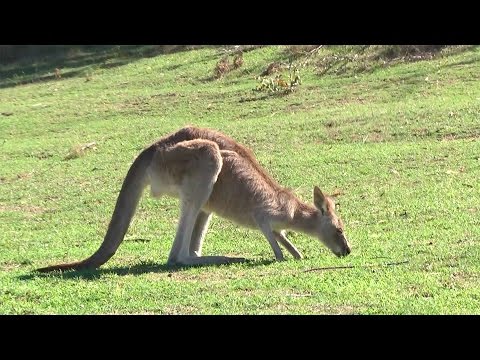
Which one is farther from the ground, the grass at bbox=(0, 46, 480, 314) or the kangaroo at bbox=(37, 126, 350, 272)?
the kangaroo at bbox=(37, 126, 350, 272)

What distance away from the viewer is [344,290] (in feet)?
20.6

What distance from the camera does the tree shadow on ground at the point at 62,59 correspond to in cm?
2430

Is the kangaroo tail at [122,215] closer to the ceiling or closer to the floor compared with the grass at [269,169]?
closer to the ceiling

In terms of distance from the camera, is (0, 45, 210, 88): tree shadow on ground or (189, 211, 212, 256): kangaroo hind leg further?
(0, 45, 210, 88): tree shadow on ground

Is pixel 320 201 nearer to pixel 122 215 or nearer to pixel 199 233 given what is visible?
pixel 199 233

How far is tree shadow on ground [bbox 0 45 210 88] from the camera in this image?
2430cm

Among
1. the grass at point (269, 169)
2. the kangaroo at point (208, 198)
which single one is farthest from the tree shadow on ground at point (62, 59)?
the kangaroo at point (208, 198)

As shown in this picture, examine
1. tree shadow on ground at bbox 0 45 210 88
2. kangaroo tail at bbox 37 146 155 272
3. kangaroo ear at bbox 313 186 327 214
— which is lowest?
tree shadow on ground at bbox 0 45 210 88

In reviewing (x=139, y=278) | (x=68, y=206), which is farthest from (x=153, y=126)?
(x=139, y=278)

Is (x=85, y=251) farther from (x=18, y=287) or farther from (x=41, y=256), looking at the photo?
(x=18, y=287)

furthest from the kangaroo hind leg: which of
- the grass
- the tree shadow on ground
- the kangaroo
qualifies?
the tree shadow on ground

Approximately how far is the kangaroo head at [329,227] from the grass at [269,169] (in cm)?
16

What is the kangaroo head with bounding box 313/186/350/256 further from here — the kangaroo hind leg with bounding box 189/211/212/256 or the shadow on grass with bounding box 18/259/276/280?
the kangaroo hind leg with bounding box 189/211/212/256

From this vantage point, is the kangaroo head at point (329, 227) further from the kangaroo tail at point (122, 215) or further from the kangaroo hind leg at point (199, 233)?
the kangaroo tail at point (122, 215)
